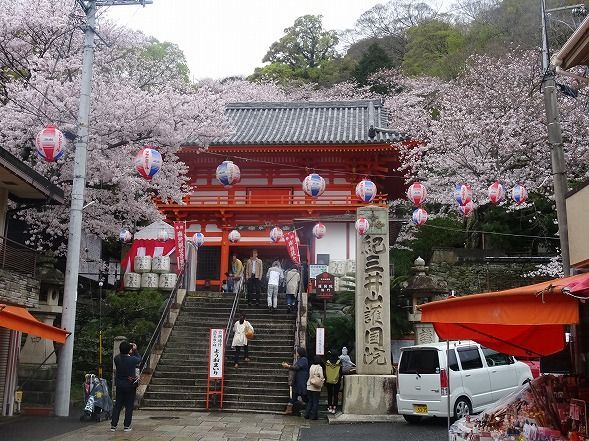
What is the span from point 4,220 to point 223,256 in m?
11.9

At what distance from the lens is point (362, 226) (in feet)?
47.4

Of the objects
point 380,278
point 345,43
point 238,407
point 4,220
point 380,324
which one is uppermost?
point 345,43

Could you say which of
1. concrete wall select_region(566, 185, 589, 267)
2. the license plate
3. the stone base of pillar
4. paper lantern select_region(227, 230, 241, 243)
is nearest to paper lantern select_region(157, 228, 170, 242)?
paper lantern select_region(227, 230, 241, 243)

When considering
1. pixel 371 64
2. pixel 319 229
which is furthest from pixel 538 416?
pixel 371 64

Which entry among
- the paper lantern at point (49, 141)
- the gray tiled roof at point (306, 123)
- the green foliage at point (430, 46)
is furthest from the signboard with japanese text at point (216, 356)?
the green foliage at point (430, 46)

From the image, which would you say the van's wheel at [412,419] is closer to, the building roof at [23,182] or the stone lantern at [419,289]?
the stone lantern at [419,289]

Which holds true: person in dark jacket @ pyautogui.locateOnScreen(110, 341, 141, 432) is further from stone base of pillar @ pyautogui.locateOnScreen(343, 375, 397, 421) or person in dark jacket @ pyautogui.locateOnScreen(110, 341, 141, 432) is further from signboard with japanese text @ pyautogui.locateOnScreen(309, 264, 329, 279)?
signboard with japanese text @ pyautogui.locateOnScreen(309, 264, 329, 279)

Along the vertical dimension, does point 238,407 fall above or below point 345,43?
below

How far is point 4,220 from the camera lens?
568 inches

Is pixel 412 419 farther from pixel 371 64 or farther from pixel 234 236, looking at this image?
pixel 371 64

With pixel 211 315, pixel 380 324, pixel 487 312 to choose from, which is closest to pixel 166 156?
pixel 211 315

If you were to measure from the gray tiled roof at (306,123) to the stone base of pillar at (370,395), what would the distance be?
12.8 metres

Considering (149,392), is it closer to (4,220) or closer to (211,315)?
(211,315)

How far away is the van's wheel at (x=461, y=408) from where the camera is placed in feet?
39.9
